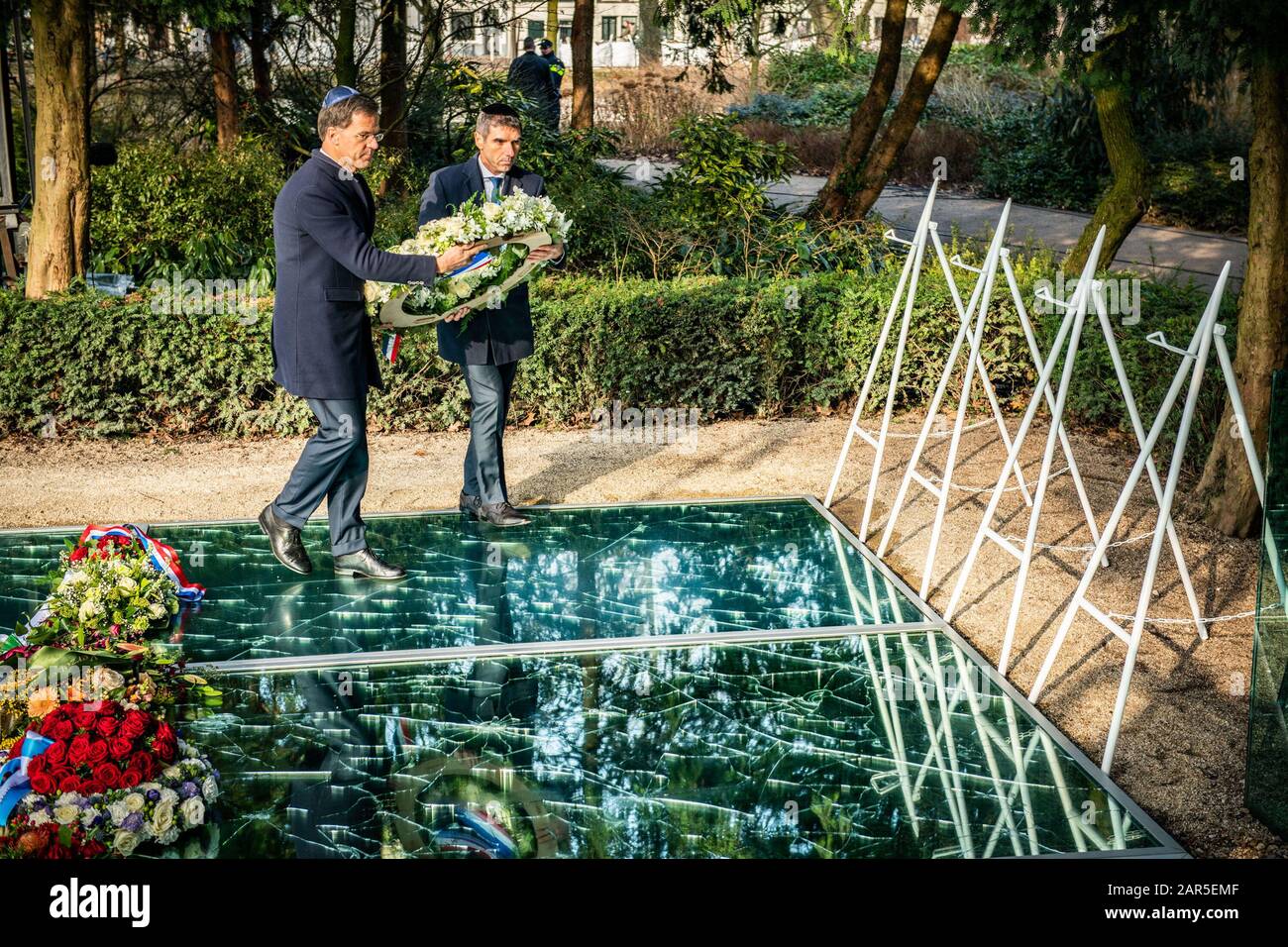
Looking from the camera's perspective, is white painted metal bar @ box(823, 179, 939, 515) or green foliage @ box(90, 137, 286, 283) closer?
white painted metal bar @ box(823, 179, 939, 515)

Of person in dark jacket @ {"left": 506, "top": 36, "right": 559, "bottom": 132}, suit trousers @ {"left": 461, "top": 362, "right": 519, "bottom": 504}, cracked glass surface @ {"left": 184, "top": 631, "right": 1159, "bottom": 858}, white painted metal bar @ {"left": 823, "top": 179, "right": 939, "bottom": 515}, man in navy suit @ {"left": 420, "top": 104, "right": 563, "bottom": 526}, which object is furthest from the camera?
→ person in dark jacket @ {"left": 506, "top": 36, "right": 559, "bottom": 132}

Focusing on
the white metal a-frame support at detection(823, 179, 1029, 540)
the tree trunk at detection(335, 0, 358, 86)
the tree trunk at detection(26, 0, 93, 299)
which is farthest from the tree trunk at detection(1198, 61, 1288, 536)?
the tree trunk at detection(335, 0, 358, 86)

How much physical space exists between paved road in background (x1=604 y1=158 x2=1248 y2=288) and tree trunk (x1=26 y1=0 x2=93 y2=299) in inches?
236

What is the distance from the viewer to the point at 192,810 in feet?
13.4

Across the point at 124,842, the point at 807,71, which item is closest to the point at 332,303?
the point at 124,842

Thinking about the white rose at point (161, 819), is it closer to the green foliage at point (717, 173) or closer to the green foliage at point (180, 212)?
the green foliage at point (180, 212)

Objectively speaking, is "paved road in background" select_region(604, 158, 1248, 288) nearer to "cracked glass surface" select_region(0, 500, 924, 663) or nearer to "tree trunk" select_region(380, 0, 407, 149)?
"tree trunk" select_region(380, 0, 407, 149)

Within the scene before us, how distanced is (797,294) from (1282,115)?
143 inches

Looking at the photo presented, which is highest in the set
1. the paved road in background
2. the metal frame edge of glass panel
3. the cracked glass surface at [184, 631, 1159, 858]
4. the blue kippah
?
the blue kippah

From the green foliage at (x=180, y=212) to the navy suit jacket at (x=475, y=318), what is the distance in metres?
4.74

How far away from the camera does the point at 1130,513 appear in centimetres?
765

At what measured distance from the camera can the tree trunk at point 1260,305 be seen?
6.90 m

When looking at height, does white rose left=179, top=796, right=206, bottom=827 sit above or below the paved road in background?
below

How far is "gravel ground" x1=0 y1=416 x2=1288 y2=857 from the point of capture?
4.84 metres
